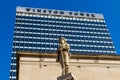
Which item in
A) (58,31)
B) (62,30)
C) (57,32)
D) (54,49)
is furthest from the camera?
(62,30)

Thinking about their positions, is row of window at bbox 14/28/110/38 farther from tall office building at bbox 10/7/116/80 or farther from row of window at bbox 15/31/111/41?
row of window at bbox 15/31/111/41

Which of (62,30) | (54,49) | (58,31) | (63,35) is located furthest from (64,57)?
(62,30)

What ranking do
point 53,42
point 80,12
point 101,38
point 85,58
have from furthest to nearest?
point 80,12
point 101,38
point 53,42
point 85,58

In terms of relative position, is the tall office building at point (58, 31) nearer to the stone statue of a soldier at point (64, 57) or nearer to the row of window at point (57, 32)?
the row of window at point (57, 32)

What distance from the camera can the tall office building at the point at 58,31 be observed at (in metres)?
116

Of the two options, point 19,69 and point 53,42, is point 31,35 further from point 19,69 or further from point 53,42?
point 19,69

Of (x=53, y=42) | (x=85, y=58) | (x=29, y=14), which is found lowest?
(x=85, y=58)

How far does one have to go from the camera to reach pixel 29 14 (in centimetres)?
12681

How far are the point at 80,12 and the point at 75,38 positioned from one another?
18.6 meters

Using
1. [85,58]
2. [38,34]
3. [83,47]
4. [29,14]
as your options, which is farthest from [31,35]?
[85,58]

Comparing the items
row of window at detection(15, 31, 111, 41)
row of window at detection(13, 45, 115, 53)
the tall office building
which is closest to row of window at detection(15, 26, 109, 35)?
the tall office building

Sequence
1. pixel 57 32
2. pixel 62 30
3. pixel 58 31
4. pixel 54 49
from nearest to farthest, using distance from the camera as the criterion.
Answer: pixel 54 49 → pixel 57 32 → pixel 58 31 → pixel 62 30

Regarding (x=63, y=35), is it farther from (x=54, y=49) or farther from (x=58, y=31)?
(x=54, y=49)

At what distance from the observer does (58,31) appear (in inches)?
4870
